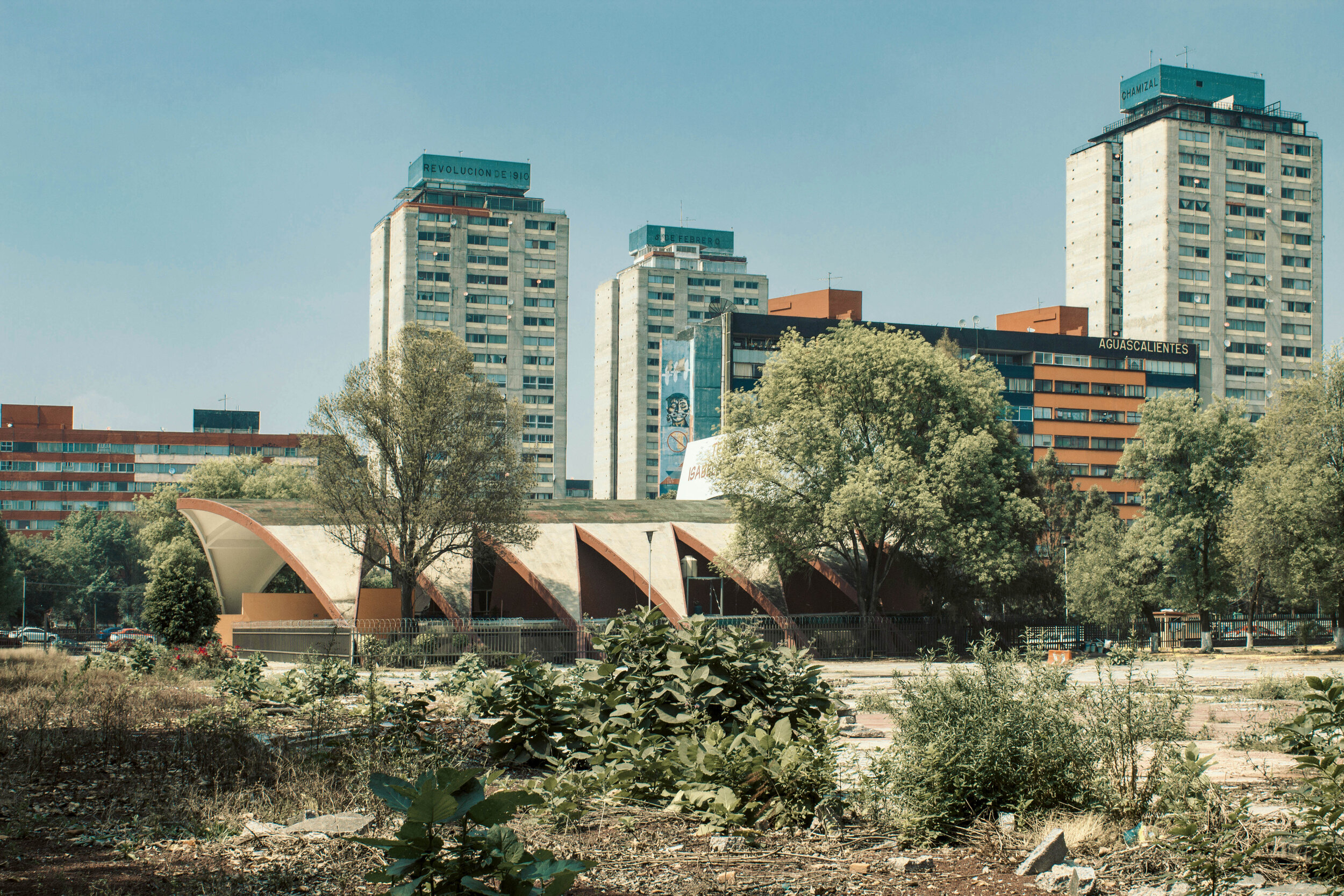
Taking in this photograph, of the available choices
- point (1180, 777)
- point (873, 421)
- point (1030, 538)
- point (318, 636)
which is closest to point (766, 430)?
point (873, 421)

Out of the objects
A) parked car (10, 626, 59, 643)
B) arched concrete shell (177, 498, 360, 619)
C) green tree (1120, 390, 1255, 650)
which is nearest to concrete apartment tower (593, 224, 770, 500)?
parked car (10, 626, 59, 643)

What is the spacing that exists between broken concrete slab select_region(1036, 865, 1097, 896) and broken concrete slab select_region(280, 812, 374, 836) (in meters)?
4.79

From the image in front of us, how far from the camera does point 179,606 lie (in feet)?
111

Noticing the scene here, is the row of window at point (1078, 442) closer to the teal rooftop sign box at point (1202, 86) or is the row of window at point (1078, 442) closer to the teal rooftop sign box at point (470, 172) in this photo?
the teal rooftop sign box at point (1202, 86)

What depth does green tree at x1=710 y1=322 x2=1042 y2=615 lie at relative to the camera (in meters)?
40.6

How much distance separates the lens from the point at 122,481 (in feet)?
422

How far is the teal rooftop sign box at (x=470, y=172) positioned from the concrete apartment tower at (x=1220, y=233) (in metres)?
74.9

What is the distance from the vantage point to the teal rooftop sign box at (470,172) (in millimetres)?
137375

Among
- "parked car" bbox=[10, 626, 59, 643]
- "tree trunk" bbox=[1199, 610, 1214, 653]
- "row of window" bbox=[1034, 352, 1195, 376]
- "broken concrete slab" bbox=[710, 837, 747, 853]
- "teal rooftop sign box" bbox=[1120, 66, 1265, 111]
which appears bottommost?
"parked car" bbox=[10, 626, 59, 643]

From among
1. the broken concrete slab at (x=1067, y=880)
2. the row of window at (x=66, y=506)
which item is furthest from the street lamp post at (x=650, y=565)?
the row of window at (x=66, y=506)

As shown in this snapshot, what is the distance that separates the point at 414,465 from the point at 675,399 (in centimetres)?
7765

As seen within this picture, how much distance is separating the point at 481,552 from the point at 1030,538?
75.2 ft

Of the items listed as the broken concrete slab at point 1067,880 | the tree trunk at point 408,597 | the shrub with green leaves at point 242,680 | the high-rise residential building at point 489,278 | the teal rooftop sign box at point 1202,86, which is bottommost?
the tree trunk at point 408,597

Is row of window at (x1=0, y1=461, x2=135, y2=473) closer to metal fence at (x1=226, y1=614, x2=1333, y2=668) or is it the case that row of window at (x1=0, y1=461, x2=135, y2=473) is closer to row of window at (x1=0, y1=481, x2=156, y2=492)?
row of window at (x1=0, y1=481, x2=156, y2=492)
